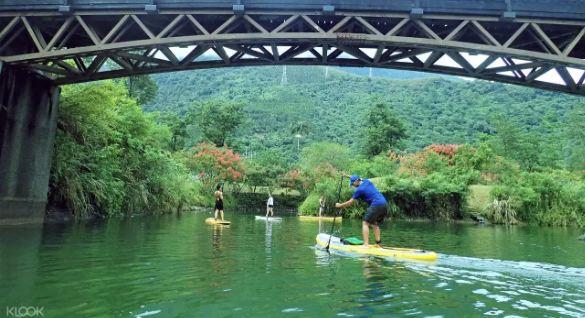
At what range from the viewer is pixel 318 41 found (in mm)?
13250

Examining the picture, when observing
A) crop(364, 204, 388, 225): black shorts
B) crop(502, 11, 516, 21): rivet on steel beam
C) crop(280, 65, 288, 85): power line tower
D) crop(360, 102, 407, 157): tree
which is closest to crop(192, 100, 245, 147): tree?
crop(360, 102, 407, 157): tree

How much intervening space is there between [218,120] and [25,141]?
1759 inches

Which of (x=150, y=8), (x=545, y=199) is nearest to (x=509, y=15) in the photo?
(x=150, y=8)

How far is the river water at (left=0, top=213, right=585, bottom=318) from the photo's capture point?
528 centimetres

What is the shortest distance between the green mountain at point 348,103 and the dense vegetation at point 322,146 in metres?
0.35

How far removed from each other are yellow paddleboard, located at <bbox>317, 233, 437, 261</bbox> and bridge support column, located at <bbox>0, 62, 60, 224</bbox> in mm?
9897

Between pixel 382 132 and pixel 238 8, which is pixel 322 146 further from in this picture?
pixel 238 8

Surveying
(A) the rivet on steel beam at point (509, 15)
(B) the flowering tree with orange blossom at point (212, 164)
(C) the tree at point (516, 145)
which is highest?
(C) the tree at point (516, 145)

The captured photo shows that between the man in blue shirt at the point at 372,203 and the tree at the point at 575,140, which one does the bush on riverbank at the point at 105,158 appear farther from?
the tree at the point at 575,140

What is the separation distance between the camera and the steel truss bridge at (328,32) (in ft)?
40.1

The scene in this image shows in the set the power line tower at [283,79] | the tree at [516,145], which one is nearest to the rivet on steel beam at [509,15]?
the tree at [516,145]

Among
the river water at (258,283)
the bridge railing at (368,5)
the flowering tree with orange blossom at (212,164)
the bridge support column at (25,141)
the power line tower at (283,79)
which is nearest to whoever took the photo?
the river water at (258,283)

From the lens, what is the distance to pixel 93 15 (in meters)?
14.1

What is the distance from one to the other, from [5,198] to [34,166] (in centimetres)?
154
